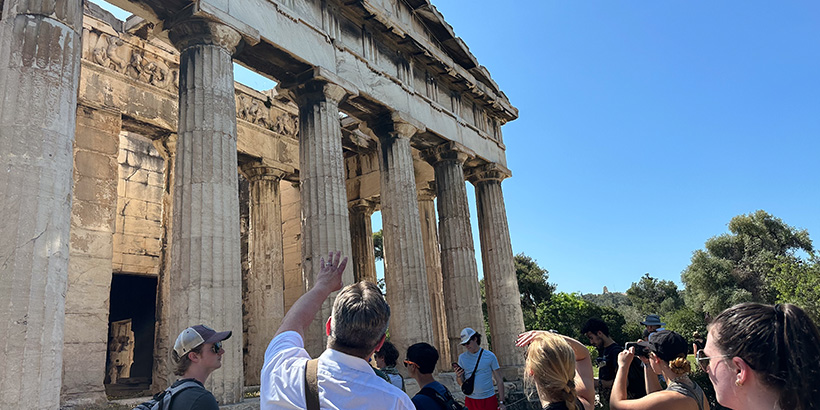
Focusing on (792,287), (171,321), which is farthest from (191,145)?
(792,287)

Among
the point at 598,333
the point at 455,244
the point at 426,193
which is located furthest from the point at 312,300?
the point at 426,193

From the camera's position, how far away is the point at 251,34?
1096 centimetres

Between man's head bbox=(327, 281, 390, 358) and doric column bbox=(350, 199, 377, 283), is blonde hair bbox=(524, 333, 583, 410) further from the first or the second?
doric column bbox=(350, 199, 377, 283)

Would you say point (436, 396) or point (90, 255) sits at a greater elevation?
point (90, 255)

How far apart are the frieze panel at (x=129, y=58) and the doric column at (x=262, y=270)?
3.59 metres

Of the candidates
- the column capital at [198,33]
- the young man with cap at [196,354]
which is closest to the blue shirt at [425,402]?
the young man with cap at [196,354]

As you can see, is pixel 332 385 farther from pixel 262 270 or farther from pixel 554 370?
pixel 262 270

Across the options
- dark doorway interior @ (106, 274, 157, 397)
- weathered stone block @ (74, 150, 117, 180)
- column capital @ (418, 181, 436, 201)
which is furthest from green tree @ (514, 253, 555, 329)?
weathered stone block @ (74, 150, 117, 180)

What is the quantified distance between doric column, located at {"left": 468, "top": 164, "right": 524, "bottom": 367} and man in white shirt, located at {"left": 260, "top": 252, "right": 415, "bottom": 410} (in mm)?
15698

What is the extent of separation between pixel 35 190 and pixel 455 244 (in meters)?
12.5

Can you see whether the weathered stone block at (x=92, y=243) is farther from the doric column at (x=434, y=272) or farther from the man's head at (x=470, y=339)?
the doric column at (x=434, y=272)

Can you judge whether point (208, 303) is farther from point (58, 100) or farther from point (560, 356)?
point (560, 356)

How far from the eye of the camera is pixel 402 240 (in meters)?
14.7

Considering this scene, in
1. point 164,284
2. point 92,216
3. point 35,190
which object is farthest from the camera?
point 164,284
